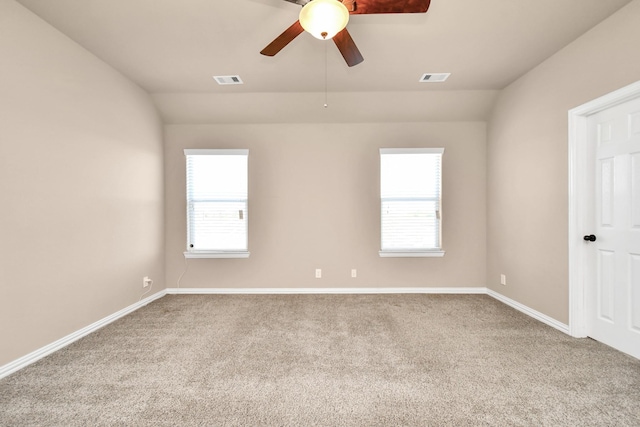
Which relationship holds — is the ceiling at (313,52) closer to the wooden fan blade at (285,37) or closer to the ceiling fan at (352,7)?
the wooden fan blade at (285,37)

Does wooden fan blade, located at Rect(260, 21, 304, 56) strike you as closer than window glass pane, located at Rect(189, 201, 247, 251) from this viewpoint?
Yes

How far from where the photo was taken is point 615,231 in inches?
95.7

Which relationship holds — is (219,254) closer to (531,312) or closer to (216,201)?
(216,201)

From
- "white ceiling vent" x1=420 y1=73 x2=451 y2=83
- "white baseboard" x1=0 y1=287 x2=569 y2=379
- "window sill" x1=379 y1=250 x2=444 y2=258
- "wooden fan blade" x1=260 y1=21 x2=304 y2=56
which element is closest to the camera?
"wooden fan blade" x1=260 y1=21 x2=304 y2=56

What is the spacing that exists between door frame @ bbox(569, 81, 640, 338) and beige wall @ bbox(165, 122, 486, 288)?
56.7 inches

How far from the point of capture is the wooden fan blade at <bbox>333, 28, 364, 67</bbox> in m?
1.97

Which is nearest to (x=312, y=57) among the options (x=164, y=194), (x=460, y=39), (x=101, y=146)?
(x=460, y=39)

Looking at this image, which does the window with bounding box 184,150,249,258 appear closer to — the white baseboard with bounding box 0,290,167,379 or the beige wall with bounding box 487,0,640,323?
the white baseboard with bounding box 0,290,167,379

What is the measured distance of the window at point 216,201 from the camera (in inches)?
162

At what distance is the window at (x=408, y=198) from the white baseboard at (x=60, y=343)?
3.39 m

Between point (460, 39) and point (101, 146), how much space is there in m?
3.80

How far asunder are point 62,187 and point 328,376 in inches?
112

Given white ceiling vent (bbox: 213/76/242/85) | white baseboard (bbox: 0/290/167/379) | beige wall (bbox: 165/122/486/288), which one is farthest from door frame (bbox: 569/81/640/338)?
white baseboard (bbox: 0/290/167/379)

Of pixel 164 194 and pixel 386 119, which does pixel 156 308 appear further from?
pixel 386 119
